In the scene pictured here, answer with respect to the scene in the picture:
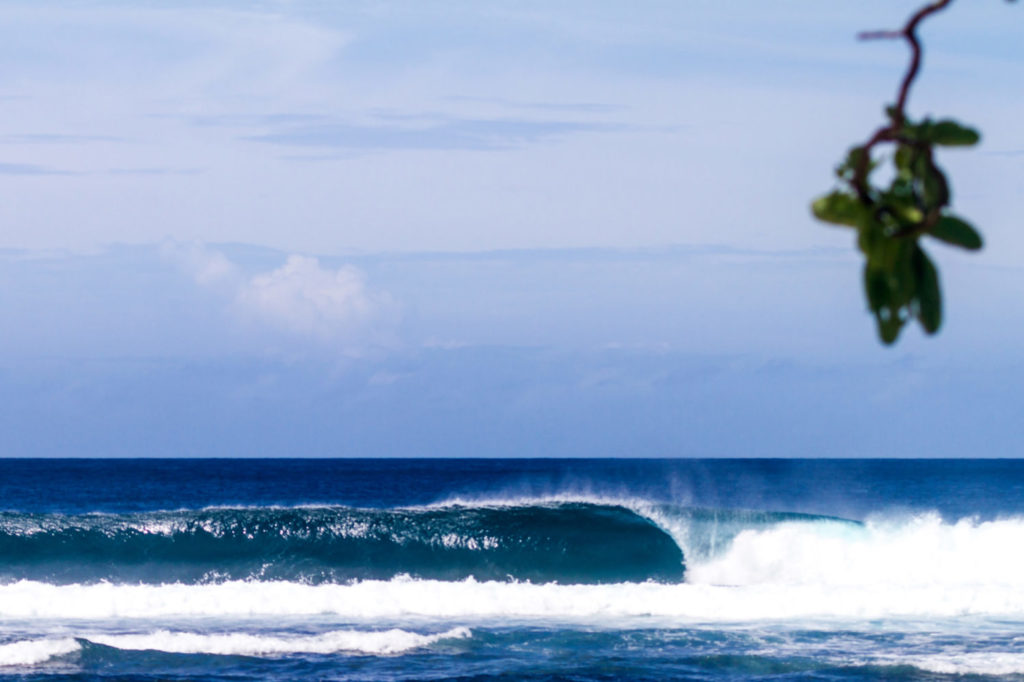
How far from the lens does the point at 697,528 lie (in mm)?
28312

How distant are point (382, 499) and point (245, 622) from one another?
42323 mm

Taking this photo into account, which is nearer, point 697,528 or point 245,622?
point 245,622

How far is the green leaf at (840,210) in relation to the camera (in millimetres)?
1984

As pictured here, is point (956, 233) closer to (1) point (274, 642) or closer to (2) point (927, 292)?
(2) point (927, 292)

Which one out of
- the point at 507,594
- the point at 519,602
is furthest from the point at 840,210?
the point at 507,594

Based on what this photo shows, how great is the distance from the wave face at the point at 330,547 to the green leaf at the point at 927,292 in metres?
22.9

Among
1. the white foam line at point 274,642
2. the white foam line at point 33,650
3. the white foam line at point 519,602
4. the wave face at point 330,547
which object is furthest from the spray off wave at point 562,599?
the white foam line at point 33,650

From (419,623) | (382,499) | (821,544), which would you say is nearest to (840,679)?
(419,623)

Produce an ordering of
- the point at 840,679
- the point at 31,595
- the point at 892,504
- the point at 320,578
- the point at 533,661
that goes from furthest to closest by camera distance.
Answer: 1. the point at 892,504
2. the point at 320,578
3. the point at 31,595
4. the point at 533,661
5. the point at 840,679

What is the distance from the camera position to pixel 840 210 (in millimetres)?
1992

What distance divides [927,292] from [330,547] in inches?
970

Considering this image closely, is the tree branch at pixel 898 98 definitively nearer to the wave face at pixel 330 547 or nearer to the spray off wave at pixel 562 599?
the spray off wave at pixel 562 599

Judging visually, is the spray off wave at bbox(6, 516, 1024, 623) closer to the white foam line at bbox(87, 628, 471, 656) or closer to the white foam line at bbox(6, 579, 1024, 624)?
the white foam line at bbox(6, 579, 1024, 624)

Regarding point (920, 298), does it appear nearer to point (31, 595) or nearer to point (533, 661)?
point (533, 661)
